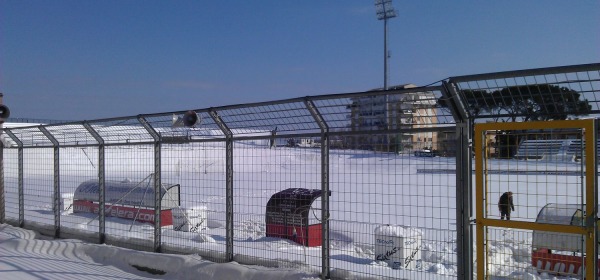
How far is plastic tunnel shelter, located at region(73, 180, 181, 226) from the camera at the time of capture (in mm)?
13383

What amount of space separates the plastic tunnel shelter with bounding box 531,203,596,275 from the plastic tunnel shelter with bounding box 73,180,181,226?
803 centimetres

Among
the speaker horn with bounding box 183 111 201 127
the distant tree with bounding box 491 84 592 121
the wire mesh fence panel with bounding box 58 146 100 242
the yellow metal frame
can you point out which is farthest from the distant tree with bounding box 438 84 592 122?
the wire mesh fence panel with bounding box 58 146 100 242

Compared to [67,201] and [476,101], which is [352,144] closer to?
[476,101]

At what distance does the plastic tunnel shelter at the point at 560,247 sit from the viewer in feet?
16.9

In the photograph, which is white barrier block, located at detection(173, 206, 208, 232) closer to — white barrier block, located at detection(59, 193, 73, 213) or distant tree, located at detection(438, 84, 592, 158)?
white barrier block, located at detection(59, 193, 73, 213)

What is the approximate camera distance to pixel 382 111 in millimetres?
6000

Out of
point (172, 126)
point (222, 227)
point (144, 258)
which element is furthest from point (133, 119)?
point (222, 227)

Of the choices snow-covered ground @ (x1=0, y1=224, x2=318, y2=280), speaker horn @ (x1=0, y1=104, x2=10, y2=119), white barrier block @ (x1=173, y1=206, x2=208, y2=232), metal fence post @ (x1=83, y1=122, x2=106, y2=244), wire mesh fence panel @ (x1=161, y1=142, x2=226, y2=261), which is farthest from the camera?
speaker horn @ (x1=0, y1=104, x2=10, y2=119)

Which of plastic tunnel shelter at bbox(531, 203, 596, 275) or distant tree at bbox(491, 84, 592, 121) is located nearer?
distant tree at bbox(491, 84, 592, 121)

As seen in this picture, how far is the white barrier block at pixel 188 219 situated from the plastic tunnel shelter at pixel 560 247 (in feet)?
21.1

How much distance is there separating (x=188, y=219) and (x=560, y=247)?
750 centimetres

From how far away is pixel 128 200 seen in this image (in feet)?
46.4

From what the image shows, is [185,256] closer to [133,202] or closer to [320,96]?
[320,96]

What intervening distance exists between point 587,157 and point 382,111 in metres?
2.09
